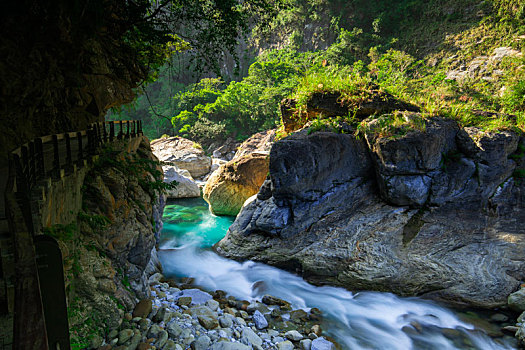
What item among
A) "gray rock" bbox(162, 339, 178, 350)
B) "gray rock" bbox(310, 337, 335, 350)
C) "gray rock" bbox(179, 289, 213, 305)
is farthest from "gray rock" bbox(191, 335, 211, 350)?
"gray rock" bbox(310, 337, 335, 350)

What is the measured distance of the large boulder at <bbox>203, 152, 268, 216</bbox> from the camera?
12.5 metres

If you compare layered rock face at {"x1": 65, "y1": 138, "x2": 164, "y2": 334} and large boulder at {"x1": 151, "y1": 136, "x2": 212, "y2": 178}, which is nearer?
layered rock face at {"x1": 65, "y1": 138, "x2": 164, "y2": 334}

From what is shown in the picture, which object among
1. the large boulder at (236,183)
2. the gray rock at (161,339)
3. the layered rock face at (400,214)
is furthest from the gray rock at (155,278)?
the large boulder at (236,183)

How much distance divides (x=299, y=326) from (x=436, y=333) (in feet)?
9.11

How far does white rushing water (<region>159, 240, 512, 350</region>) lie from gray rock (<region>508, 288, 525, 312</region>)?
107cm

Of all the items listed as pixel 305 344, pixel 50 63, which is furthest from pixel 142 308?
pixel 50 63

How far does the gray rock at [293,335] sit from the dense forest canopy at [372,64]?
5.79 meters

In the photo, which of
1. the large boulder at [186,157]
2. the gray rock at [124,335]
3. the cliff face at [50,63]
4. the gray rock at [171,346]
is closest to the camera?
the gray rock at [124,335]

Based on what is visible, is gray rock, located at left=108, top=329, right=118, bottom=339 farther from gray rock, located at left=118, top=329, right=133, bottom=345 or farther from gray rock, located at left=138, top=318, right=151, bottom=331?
gray rock, located at left=138, top=318, right=151, bottom=331

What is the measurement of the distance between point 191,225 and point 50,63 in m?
8.68

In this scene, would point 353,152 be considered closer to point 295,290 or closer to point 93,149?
point 295,290

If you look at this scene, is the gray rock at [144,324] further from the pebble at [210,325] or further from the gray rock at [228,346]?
the gray rock at [228,346]

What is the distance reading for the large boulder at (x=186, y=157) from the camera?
2044cm

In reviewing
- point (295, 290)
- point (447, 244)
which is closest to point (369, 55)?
point (447, 244)
